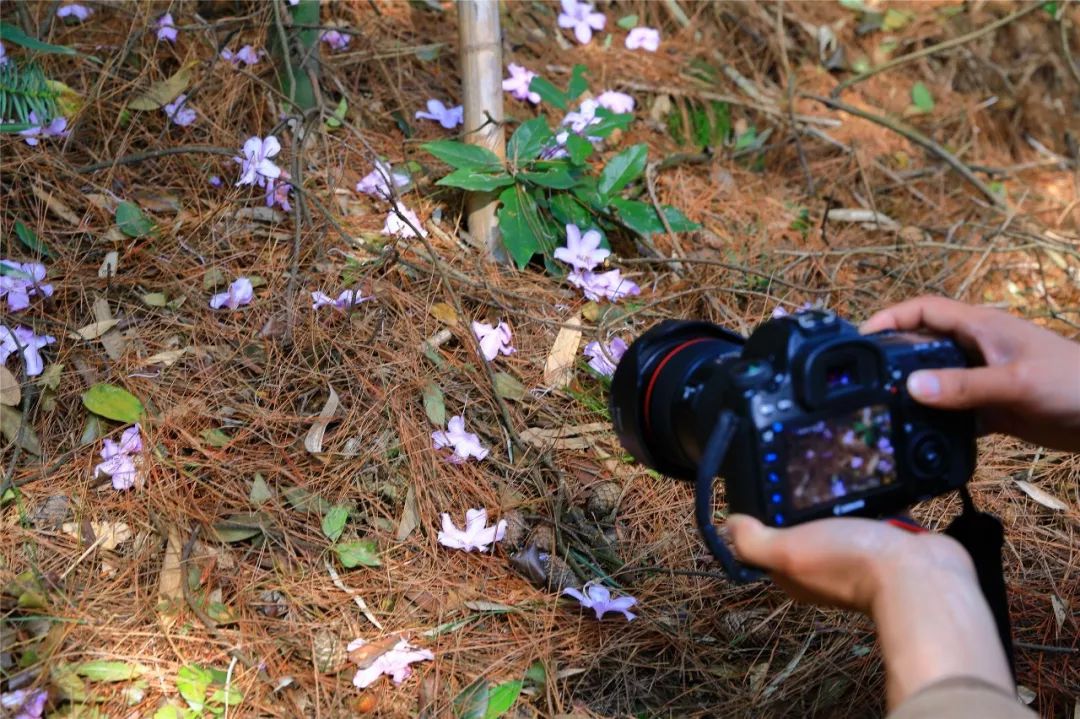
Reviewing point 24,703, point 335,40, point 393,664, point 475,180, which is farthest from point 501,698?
point 335,40

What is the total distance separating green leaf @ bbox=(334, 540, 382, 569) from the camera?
6.08ft

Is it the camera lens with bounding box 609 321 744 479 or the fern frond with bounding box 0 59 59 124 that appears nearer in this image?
the camera lens with bounding box 609 321 744 479

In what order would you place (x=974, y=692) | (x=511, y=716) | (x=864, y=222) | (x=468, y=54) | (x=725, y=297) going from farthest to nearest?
(x=864, y=222), (x=725, y=297), (x=468, y=54), (x=511, y=716), (x=974, y=692)

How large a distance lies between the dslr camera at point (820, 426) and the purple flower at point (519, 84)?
1.54 m

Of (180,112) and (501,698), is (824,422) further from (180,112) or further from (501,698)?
(180,112)

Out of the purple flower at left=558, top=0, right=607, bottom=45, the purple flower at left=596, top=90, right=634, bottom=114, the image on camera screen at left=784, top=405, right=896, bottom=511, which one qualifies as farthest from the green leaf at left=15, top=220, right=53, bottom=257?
the image on camera screen at left=784, top=405, right=896, bottom=511

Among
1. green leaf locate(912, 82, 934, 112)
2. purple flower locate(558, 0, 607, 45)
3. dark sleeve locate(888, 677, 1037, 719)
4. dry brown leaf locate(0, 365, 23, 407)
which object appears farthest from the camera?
green leaf locate(912, 82, 934, 112)

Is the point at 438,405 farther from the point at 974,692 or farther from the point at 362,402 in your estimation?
the point at 974,692

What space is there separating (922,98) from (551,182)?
5.69 feet

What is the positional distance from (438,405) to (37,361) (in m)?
0.80

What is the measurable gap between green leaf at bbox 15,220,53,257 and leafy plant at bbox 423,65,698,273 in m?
A: 0.87

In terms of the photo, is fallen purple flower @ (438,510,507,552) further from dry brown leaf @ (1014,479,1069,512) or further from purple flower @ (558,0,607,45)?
purple flower @ (558,0,607,45)

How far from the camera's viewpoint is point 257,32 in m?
2.55

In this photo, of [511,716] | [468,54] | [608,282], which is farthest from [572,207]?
[511,716]
